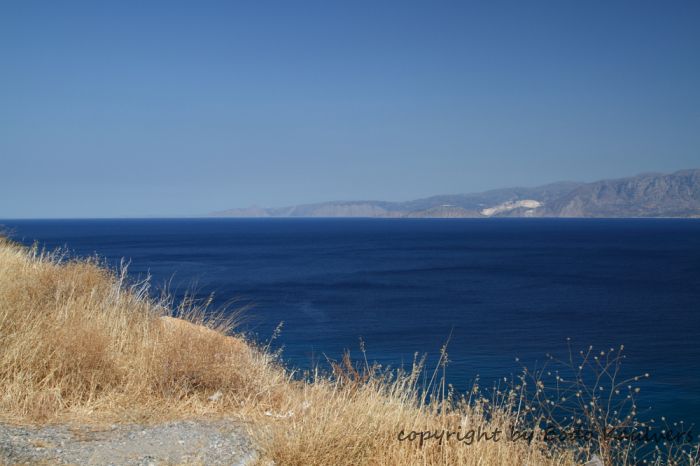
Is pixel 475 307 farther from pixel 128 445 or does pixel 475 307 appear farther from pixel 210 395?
pixel 128 445

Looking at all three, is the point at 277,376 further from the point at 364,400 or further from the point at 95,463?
the point at 95,463

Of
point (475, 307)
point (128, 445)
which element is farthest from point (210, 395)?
point (475, 307)

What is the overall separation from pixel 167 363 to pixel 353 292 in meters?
44.1

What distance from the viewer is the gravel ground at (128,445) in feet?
17.8

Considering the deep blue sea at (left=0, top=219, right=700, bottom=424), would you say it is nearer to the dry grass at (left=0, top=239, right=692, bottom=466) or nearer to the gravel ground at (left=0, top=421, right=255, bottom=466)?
the dry grass at (left=0, top=239, right=692, bottom=466)

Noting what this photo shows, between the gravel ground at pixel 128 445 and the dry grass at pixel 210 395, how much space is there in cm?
27

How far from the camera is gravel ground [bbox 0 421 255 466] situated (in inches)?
214

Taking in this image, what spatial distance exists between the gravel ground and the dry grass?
0.87 ft

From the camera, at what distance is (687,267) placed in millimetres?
73562

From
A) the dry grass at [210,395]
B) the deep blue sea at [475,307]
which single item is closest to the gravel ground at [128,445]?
the dry grass at [210,395]

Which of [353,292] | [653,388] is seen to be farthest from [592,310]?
[653,388]

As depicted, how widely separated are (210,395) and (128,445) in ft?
5.14

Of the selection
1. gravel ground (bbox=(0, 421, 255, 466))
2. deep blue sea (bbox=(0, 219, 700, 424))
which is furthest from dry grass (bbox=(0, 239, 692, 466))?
deep blue sea (bbox=(0, 219, 700, 424))

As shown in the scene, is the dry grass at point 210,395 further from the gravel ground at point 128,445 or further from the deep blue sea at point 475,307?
the deep blue sea at point 475,307
